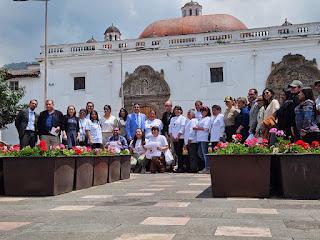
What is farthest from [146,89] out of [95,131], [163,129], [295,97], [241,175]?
[241,175]

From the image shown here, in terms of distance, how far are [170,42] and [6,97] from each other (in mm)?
11013

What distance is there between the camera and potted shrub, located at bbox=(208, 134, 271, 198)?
22.6 feet

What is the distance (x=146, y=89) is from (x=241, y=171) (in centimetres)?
2568

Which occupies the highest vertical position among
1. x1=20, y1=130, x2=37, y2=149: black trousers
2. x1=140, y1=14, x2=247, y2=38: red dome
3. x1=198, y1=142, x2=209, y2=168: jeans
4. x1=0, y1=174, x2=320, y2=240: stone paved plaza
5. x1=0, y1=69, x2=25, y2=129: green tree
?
x1=140, y1=14, x2=247, y2=38: red dome

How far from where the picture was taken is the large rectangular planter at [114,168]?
33.1 feet

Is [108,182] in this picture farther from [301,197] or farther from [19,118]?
[301,197]

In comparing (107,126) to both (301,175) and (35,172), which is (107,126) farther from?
(301,175)

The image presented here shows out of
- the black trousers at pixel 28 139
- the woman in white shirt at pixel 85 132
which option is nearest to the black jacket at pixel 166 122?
the woman in white shirt at pixel 85 132

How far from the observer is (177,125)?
13.2 m

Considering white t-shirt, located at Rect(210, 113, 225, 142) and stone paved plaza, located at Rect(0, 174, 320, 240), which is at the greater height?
white t-shirt, located at Rect(210, 113, 225, 142)

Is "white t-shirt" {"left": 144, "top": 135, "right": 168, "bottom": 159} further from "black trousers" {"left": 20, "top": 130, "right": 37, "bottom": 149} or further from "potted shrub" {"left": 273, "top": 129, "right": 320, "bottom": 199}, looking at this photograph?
"potted shrub" {"left": 273, "top": 129, "right": 320, "bottom": 199}

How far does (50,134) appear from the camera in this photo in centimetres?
1125

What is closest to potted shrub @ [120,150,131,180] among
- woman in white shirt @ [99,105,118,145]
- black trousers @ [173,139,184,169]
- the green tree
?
woman in white shirt @ [99,105,118,145]

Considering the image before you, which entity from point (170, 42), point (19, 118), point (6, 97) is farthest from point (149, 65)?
point (19, 118)
